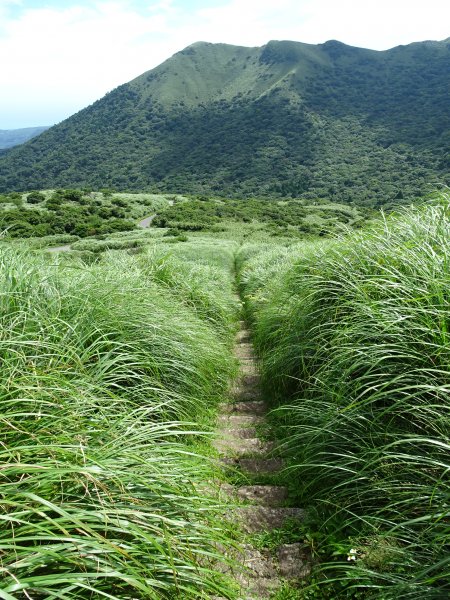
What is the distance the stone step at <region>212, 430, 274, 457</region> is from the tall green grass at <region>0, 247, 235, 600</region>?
321mm

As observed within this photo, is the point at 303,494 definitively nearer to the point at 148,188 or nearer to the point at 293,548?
the point at 293,548

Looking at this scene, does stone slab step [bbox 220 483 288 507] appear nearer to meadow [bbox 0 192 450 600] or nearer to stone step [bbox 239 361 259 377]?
meadow [bbox 0 192 450 600]

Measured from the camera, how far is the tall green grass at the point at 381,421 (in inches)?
71.8

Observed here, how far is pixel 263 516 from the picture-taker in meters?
2.60

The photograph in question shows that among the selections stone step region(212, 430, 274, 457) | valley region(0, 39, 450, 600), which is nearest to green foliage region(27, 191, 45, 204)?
valley region(0, 39, 450, 600)

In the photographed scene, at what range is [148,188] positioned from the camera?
98.4 m

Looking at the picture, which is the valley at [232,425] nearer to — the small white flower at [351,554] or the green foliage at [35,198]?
the small white flower at [351,554]

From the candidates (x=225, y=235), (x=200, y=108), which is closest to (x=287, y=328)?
(x=225, y=235)

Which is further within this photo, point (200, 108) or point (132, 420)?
point (200, 108)

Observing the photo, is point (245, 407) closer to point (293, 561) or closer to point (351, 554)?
point (293, 561)

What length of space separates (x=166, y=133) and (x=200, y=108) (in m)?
27.3

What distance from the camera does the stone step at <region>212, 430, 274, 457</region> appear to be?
342 centimetres

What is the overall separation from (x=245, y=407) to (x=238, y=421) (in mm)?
412

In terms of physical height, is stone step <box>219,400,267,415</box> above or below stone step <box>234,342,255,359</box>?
above
